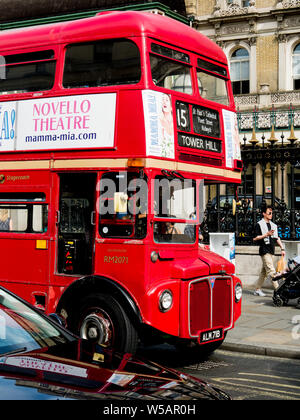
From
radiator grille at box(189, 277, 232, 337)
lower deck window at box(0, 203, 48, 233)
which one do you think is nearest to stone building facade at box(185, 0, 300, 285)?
radiator grille at box(189, 277, 232, 337)

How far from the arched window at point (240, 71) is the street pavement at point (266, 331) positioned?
88.1ft

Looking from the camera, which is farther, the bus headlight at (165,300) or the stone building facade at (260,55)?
the stone building facade at (260,55)

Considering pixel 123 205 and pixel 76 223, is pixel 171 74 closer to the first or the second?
pixel 123 205

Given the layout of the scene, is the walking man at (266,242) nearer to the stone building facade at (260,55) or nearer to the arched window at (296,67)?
the stone building facade at (260,55)

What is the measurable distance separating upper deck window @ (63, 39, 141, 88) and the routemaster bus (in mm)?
16

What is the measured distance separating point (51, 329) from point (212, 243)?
10.1m

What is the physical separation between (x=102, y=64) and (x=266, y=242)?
707cm

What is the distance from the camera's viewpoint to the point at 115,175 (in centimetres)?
829

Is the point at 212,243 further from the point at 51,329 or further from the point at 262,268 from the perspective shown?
the point at 51,329

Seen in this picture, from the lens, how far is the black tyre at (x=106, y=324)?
25.6 ft

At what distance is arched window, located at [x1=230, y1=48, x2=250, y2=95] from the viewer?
128 ft

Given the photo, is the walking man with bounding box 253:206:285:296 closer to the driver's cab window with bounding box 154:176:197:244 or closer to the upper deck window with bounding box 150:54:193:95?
the driver's cab window with bounding box 154:176:197:244

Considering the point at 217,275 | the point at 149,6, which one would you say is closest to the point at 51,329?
the point at 217,275

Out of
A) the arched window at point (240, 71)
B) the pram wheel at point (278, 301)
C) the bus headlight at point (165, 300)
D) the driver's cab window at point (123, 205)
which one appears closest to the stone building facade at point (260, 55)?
the arched window at point (240, 71)
